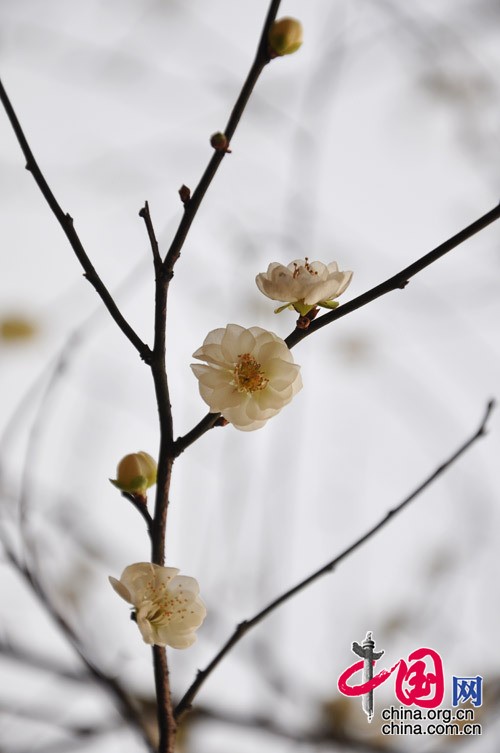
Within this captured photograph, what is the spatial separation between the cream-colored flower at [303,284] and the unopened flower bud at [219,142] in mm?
107

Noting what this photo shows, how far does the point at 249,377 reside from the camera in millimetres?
524

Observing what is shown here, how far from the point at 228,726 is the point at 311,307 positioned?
28.0 inches

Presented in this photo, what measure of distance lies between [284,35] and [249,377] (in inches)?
9.3

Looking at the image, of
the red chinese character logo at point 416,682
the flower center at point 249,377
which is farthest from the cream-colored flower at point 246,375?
the red chinese character logo at point 416,682

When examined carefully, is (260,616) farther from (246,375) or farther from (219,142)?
(219,142)

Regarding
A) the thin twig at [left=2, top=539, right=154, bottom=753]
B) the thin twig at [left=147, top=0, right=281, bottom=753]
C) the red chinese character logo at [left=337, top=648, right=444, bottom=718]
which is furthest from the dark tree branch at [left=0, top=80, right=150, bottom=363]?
the red chinese character logo at [left=337, top=648, right=444, bottom=718]

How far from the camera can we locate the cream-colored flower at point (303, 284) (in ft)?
1.68

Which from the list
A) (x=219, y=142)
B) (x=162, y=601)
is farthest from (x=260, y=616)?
(x=219, y=142)

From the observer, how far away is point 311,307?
0.52 m

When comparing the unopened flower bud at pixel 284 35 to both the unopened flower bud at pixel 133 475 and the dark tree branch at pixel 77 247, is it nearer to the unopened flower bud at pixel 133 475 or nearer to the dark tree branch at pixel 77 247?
the dark tree branch at pixel 77 247

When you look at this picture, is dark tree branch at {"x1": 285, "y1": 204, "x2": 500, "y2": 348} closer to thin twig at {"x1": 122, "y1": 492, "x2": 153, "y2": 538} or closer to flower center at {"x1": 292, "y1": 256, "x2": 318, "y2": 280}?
flower center at {"x1": 292, "y1": 256, "x2": 318, "y2": 280}

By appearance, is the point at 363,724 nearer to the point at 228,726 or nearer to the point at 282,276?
the point at 228,726

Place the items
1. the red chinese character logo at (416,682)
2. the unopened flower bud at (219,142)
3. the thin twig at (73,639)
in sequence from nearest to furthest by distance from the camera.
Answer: the unopened flower bud at (219,142)
the thin twig at (73,639)
the red chinese character logo at (416,682)

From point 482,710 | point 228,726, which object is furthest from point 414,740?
point 228,726
